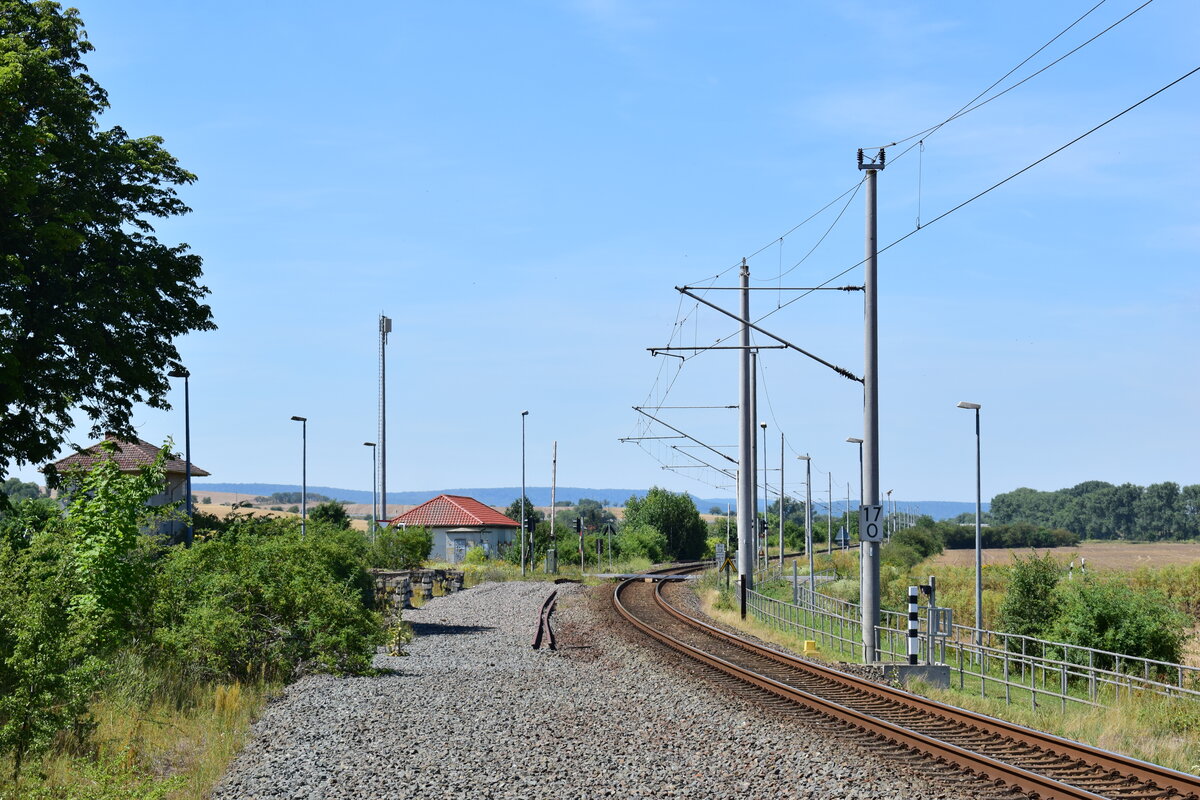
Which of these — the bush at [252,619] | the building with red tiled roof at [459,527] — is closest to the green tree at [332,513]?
the building with red tiled roof at [459,527]

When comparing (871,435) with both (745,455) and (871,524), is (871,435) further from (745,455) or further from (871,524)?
(745,455)

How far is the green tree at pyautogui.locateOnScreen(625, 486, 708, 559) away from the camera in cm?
9556

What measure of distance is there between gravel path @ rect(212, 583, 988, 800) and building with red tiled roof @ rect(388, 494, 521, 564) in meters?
63.5

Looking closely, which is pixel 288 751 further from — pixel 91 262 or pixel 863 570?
pixel 91 262

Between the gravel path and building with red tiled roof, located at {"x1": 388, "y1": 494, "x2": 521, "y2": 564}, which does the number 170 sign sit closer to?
the gravel path

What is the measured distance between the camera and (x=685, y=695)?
53.9 ft

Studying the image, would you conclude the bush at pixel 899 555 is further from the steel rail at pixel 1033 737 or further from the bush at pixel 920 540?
the steel rail at pixel 1033 737

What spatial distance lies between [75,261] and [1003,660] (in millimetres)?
22934

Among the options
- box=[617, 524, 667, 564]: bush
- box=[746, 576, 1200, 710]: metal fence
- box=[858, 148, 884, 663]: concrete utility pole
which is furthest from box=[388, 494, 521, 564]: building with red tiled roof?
box=[858, 148, 884, 663]: concrete utility pole

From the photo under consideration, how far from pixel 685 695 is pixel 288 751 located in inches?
230

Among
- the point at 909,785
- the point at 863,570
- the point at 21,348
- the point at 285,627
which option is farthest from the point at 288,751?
the point at 21,348

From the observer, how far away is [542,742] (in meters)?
13.1

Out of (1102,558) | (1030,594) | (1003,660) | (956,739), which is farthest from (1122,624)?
(1102,558)

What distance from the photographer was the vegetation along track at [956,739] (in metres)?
10.6
